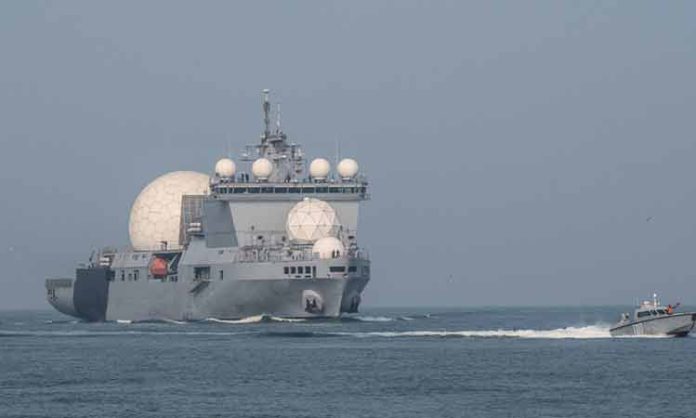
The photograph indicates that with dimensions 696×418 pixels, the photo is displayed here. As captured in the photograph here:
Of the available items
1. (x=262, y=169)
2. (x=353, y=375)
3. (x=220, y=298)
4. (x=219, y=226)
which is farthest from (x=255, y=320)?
(x=353, y=375)

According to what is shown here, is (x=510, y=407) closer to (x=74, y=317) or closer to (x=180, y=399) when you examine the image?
(x=180, y=399)

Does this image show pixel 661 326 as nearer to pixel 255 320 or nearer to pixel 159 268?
pixel 255 320

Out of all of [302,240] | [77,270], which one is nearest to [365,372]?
[302,240]

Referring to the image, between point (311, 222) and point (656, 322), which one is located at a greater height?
point (311, 222)

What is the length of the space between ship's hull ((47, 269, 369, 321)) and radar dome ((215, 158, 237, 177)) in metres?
11.9

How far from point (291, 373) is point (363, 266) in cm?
6109

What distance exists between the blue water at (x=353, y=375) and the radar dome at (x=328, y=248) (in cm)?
1800

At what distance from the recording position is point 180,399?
7650 centimetres

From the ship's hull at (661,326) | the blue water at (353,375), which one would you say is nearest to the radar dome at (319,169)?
the blue water at (353,375)

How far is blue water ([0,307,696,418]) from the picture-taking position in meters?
72.6

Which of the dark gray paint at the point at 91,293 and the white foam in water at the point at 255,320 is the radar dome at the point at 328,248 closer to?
the white foam in water at the point at 255,320

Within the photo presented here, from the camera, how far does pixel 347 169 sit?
162 metres

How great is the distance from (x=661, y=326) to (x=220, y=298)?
55024 millimetres

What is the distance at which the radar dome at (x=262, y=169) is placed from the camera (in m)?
159
